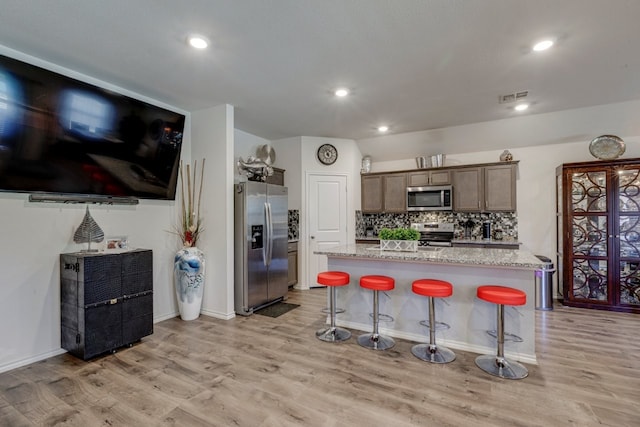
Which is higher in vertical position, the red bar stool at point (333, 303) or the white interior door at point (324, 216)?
the white interior door at point (324, 216)

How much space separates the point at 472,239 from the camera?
17.1ft

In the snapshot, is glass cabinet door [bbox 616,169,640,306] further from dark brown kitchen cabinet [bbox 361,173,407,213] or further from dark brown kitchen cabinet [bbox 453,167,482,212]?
dark brown kitchen cabinet [bbox 361,173,407,213]

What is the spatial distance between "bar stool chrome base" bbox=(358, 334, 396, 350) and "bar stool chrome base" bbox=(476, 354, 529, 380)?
0.83 m

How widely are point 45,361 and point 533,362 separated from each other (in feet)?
14.9

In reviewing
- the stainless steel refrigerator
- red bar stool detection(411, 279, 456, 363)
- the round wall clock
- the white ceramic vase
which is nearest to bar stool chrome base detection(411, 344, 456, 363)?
red bar stool detection(411, 279, 456, 363)

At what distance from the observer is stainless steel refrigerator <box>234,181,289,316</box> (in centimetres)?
410

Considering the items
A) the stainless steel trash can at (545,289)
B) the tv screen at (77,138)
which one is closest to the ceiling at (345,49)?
the tv screen at (77,138)

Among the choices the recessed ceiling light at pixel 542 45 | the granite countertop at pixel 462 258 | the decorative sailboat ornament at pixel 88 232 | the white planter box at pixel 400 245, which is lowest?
the granite countertop at pixel 462 258

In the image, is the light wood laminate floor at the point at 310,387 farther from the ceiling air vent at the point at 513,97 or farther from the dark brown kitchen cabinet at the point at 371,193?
the dark brown kitchen cabinet at the point at 371,193

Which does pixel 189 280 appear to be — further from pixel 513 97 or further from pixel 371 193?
pixel 513 97

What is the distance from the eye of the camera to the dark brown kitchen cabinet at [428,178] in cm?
539

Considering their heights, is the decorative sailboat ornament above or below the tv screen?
below

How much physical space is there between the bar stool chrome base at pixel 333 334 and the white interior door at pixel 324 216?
2.09 meters

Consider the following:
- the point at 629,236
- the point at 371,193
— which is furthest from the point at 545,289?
the point at 371,193
